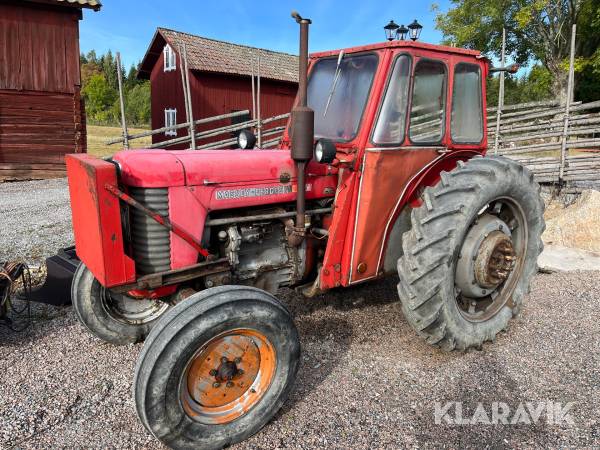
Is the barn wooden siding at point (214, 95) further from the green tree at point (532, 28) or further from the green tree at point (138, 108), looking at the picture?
the green tree at point (138, 108)

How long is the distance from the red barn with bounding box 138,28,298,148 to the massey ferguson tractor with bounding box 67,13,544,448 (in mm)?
15122

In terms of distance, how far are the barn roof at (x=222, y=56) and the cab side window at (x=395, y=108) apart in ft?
51.8

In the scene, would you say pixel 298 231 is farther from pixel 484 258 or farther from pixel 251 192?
pixel 484 258

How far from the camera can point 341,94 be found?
3.50 meters

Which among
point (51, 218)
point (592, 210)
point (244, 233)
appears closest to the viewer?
point (244, 233)

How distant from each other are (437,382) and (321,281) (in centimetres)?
105

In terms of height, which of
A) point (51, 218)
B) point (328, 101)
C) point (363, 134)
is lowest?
point (51, 218)

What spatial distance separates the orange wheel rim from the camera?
251 cm

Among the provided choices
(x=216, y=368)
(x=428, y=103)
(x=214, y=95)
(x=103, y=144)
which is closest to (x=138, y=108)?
(x=103, y=144)

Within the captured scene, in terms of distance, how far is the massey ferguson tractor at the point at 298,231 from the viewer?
2.54 metres

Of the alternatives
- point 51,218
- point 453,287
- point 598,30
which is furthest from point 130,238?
point 598,30

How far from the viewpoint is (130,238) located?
2783 millimetres

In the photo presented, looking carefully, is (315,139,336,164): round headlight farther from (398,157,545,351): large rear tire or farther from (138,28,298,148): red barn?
(138,28,298,148): red barn

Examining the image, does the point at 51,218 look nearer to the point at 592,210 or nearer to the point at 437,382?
the point at 437,382
